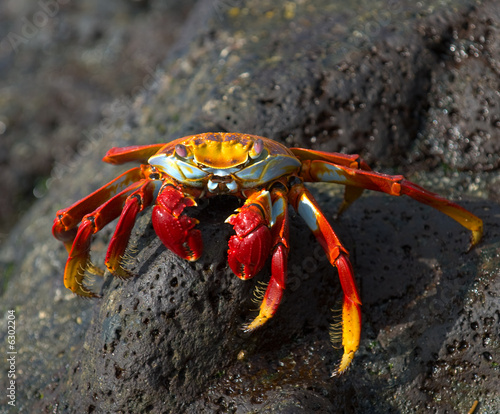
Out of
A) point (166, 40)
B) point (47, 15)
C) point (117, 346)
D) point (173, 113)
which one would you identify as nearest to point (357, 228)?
point (117, 346)

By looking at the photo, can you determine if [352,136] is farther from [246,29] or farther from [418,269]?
[246,29]

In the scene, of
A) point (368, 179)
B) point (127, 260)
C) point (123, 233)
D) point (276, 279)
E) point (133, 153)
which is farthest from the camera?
point (133, 153)

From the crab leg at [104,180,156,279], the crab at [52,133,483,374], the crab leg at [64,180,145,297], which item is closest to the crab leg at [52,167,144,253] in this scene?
the crab at [52,133,483,374]

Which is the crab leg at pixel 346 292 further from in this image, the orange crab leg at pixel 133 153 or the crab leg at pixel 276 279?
the orange crab leg at pixel 133 153

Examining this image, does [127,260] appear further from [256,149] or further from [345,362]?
[345,362]

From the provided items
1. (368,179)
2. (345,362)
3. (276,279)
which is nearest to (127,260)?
(276,279)
